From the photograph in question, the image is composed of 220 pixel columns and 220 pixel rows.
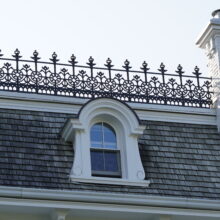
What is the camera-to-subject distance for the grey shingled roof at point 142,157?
15.9 meters

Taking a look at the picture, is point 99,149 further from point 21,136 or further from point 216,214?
point 216,214

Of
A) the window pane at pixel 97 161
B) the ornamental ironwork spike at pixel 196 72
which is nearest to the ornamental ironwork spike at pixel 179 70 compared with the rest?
the ornamental ironwork spike at pixel 196 72

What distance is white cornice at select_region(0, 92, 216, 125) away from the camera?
17406mm

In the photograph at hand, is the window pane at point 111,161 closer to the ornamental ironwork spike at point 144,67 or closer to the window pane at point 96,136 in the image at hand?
the window pane at point 96,136

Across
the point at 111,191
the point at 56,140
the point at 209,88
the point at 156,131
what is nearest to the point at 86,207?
the point at 111,191

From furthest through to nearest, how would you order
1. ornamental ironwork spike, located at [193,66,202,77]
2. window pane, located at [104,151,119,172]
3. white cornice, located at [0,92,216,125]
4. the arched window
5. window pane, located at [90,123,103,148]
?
ornamental ironwork spike, located at [193,66,202,77] → white cornice, located at [0,92,216,125] → window pane, located at [90,123,103,148] → window pane, located at [104,151,119,172] → the arched window

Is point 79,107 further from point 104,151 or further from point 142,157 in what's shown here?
→ point 142,157

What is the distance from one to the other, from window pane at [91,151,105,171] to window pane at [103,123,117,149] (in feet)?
0.85

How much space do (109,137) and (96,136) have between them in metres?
0.28

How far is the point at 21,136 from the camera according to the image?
16.7m

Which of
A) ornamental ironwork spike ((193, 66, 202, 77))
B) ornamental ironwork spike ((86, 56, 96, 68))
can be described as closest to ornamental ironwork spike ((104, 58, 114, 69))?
ornamental ironwork spike ((86, 56, 96, 68))

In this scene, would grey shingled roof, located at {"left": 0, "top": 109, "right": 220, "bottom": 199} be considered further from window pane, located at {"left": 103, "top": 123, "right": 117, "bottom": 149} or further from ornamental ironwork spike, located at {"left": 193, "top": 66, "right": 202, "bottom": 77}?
ornamental ironwork spike, located at {"left": 193, "top": 66, "right": 202, "bottom": 77}

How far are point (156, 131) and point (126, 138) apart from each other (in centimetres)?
118

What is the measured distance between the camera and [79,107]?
1780cm
